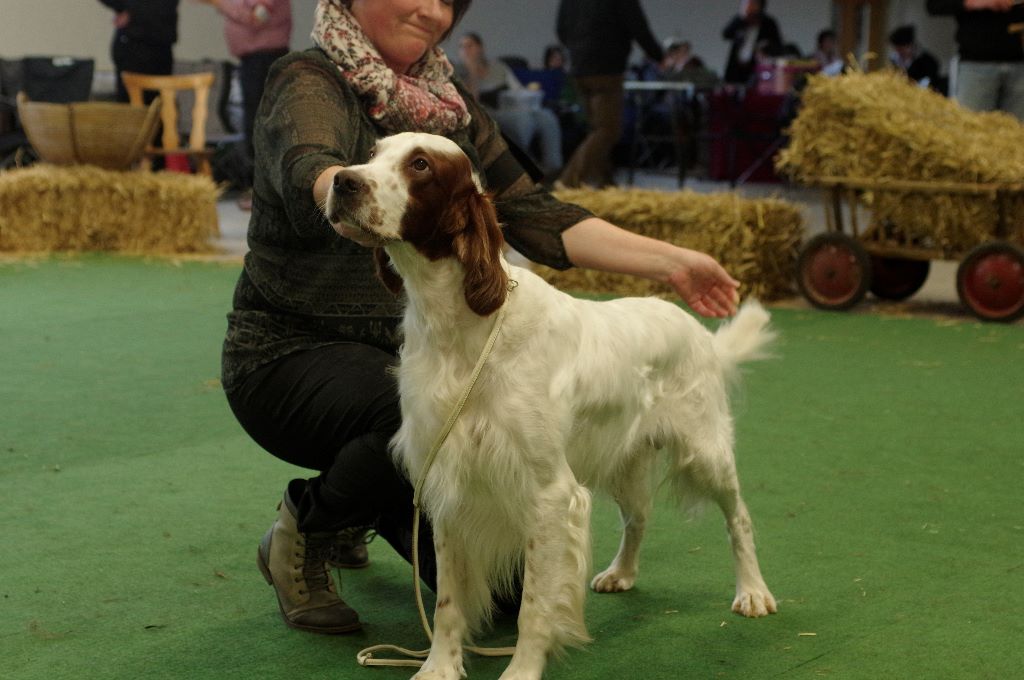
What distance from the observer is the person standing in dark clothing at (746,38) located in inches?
539

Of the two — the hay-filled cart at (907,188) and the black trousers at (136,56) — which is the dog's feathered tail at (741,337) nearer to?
the hay-filled cart at (907,188)

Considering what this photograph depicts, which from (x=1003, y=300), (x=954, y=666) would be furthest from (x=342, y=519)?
(x=1003, y=300)

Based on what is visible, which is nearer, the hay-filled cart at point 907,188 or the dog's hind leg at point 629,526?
the dog's hind leg at point 629,526

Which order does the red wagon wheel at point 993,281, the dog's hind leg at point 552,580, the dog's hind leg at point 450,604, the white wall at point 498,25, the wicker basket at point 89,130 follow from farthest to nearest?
the white wall at point 498,25 < the wicker basket at point 89,130 < the red wagon wheel at point 993,281 < the dog's hind leg at point 450,604 < the dog's hind leg at point 552,580

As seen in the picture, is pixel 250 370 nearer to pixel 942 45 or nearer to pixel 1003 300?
pixel 1003 300

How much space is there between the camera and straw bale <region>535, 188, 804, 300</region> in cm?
615

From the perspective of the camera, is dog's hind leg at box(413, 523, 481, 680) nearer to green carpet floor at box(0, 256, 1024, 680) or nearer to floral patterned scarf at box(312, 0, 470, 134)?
green carpet floor at box(0, 256, 1024, 680)

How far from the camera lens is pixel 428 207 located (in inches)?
74.5

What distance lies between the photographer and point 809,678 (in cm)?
215

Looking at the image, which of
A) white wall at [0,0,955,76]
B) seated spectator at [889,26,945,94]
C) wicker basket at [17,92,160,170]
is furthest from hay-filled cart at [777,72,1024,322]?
white wall at [0,0,955,76]

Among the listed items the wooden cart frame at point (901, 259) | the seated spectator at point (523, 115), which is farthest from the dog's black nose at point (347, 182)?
the seated spectator at point (523, 115)

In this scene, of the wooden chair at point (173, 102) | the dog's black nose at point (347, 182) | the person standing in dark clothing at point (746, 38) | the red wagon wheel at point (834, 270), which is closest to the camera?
the dog's black nose at point (347, 182)

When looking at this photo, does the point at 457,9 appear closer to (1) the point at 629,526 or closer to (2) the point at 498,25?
(1) the point at 629,526

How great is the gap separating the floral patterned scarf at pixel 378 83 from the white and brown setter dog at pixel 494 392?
45 centimetres
